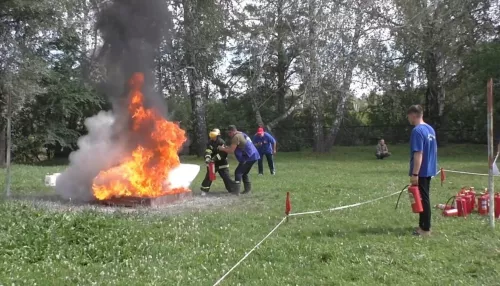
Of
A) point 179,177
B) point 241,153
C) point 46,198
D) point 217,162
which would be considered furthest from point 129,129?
point 241,153

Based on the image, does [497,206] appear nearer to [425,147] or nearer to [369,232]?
[425,147]

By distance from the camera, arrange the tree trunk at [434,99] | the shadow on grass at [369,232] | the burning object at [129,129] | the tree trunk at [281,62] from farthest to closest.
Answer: the tree trunk at [434,99] → the tree trunk at [281,62] → the burning object at [129,129] → the shadow on grass at [369,232]

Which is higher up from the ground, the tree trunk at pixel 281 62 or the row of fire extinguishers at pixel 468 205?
the tree trunk at pixel 281 62

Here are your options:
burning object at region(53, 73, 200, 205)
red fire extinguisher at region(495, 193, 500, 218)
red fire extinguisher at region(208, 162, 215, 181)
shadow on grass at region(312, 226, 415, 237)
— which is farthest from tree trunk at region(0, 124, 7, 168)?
red fire extinguisher at region(495, 193, 500, 218)

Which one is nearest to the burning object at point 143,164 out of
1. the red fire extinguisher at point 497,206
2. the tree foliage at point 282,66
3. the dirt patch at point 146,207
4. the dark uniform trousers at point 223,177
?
the dirt patch at point 146,207


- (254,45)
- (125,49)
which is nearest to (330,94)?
(254,45)

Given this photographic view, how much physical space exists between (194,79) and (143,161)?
53.0 feet

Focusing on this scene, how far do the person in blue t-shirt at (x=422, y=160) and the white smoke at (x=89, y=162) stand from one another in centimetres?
614

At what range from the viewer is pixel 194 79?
85.8 ft

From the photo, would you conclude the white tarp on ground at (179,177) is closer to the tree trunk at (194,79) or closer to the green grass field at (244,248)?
the green grass field at (244,248)

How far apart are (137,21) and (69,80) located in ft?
61.1

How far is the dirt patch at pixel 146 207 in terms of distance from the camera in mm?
9289

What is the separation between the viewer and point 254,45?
25.8 metres

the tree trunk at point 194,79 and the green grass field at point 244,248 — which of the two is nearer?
the green grass field at point 244,248
